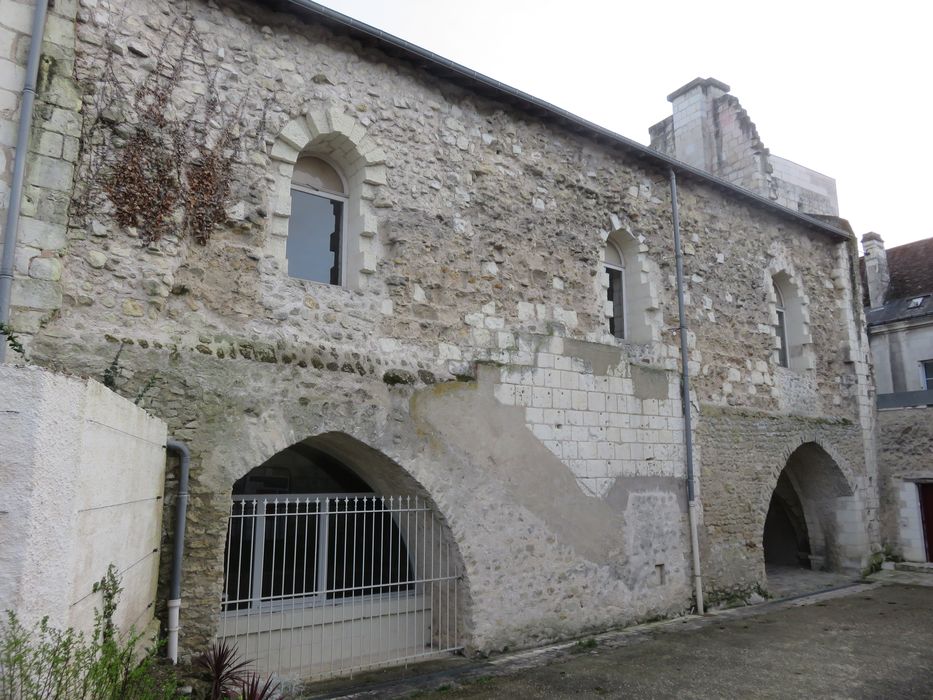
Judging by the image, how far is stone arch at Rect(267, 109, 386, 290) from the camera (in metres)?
Answer: 5.92

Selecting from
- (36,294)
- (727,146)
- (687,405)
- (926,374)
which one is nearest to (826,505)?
(687,405)

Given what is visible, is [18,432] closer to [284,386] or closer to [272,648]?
[284,386]

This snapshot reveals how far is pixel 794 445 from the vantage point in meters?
10.1

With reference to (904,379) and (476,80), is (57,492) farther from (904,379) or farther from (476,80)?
(904,379)

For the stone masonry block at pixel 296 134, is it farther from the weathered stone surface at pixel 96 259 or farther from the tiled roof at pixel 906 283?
the tiled roof at pixel 906 283

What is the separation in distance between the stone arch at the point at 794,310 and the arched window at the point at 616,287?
10.9 feet

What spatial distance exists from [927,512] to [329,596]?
1037 cm

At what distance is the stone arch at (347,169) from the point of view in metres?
5.92

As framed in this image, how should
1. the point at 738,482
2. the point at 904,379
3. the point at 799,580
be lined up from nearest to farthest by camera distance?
the point at 738,482 → the point at 799,580 → the point at 904,379

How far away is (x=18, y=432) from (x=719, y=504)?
814 cm

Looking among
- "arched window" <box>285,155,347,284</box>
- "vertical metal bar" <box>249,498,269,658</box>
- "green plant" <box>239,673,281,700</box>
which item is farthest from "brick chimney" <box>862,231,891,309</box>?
"green plant" <box>239,673,281,700</box>

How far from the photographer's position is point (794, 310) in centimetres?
1108

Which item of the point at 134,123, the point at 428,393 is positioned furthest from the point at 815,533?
the point at 134,123

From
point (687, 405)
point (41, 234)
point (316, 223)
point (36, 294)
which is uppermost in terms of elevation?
point (316, 223)
